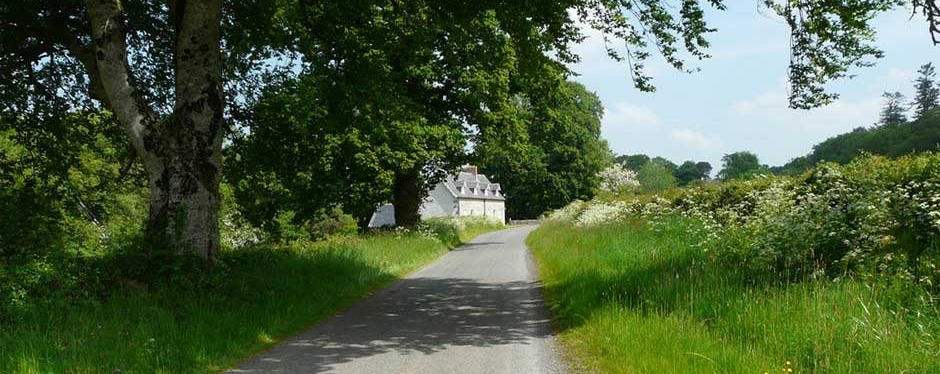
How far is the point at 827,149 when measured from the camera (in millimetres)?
112375

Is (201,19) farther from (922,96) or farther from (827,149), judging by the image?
(922,96)

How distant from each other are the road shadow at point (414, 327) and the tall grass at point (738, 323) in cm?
85

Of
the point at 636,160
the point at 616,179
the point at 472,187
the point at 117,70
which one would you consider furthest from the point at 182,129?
the point at 636,160

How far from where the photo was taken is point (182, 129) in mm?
9469

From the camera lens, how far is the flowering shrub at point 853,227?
6543 mm

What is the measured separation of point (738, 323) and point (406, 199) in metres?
22.3

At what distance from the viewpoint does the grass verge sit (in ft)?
20.1

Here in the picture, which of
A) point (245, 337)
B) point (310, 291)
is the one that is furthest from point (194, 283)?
point (310, 291)

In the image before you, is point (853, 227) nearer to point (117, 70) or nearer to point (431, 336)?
point (431, 336)

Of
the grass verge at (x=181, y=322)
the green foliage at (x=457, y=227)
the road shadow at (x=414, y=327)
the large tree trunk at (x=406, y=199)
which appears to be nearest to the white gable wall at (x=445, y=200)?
the green foliage at (x=457, y=227)

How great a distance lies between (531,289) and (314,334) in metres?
5.79

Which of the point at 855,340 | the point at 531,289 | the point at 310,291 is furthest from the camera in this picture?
the point at 531,289

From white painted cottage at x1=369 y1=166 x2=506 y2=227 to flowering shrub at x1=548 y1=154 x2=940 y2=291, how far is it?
2200 inches

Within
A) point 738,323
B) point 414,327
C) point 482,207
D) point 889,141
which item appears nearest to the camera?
point 738,323
